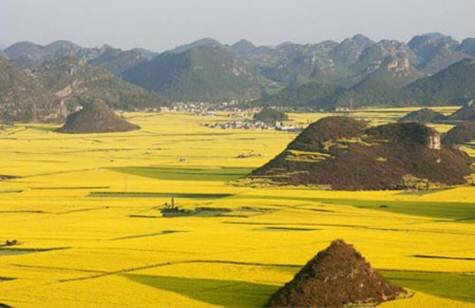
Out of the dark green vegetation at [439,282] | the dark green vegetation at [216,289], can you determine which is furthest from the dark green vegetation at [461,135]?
the dark green vegetation at [216,289]

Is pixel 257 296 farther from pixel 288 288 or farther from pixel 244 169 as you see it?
pixel 244 169

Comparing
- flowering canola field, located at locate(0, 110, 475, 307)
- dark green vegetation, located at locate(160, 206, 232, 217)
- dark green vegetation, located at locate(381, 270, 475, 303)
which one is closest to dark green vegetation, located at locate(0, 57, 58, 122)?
flowering canola field, located at locate(0, 110, 475, 307)

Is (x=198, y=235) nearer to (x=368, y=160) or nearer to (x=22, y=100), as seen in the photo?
(x=368, y=160)

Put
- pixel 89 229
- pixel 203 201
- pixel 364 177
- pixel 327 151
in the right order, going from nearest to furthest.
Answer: pixel 89 229 → pixel 203 201 → pixel 364 177 → pixel 327 151

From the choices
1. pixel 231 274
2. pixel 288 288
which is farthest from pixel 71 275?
pixel 288 288

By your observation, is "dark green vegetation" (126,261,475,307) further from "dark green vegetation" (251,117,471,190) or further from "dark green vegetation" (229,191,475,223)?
"dark green vegetation" (251,117,471,190)

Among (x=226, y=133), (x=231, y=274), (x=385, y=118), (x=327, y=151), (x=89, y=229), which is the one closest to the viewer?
(x=231, y=274)

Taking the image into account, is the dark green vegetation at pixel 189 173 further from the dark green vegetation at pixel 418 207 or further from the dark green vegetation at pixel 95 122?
the dark green vegetation at pixel 95 122
